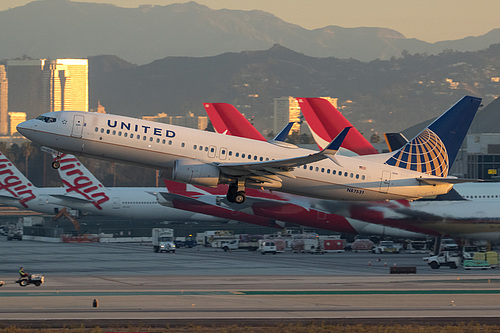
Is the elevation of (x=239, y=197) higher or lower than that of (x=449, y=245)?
higher

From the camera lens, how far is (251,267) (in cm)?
9000

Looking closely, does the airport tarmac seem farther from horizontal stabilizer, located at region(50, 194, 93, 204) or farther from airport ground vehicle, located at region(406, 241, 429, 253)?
horizontal stabilizer, located at region(50, 194, 93, 204)

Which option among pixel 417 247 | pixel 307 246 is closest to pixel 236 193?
pixel 307 246

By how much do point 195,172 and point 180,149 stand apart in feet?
7.19

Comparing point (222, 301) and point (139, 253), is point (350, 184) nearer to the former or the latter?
point (222, 301)

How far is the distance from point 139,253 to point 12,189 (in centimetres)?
5271

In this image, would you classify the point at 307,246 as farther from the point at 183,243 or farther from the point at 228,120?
the point at 183,243

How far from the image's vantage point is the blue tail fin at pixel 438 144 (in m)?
75.2

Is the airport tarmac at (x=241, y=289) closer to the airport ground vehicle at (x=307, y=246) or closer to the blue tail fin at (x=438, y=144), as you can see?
the airport ground vehicle at (x=307, y=246)

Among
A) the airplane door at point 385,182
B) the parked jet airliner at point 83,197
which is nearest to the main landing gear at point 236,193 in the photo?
the airplane door at point 385,182

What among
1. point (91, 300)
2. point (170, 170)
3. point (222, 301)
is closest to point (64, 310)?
point (91, 300)

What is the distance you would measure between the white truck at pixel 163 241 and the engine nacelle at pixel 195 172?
49306 millimetres

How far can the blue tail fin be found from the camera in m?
75.2

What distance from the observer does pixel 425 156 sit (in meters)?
76.5
